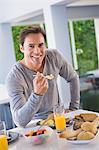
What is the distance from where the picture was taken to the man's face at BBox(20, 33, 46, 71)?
170cm

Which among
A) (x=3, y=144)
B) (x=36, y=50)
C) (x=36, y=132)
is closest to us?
(x=3, y=144)

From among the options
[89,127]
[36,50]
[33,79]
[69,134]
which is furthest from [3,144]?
[36,50]

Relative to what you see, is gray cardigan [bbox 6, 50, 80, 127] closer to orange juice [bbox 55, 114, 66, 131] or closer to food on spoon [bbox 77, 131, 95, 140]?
orange juice [bbox 55, 114, 66, 131]

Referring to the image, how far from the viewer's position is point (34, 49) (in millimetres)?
1700

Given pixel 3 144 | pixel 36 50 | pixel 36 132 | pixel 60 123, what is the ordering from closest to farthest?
pixel 3 144 < pixel 36 132 < pixel 60 123 < pixel 36 50

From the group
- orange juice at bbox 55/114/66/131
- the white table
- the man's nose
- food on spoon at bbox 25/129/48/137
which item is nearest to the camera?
the white table

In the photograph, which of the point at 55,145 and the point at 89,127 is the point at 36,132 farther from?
the point at 89,127

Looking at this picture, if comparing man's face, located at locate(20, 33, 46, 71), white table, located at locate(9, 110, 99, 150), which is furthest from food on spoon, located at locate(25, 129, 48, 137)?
man's face, located at locate(20, 33, 46, 71)

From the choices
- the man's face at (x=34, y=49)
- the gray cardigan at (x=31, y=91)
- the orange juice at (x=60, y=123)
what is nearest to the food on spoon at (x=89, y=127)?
the orange juice at (x=60, y=123)

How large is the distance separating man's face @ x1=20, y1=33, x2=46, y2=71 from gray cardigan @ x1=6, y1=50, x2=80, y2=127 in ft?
0.21

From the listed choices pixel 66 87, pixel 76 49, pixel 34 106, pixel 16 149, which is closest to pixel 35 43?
pixel 34 106

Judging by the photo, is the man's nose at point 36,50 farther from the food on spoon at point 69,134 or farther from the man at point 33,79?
the food on spoon at point 69,134

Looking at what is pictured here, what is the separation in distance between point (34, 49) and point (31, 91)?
0.93ft

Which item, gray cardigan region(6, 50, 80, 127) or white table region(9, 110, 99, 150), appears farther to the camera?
gray cardigan region(6, 50, 80, 127)
